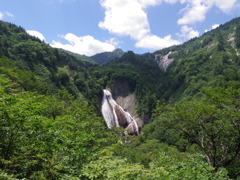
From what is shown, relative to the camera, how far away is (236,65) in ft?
276

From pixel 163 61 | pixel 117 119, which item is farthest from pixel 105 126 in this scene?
pixel 163 61

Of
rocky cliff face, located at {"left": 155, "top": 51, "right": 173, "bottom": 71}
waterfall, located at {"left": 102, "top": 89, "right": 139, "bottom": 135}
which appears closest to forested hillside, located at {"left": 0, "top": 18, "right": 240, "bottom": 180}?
waterfall, located at {"left": 102, "top": 89, "right": 139, "bottom": 135}

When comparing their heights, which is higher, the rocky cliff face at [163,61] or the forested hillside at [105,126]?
the rocky cliff face at [163,61]

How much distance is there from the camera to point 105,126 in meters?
46.9

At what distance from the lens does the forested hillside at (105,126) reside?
603cm

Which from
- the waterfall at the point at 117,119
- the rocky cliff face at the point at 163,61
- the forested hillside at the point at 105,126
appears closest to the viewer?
A: the forested hillside at the point at 105,126

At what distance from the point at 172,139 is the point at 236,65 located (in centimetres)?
6900

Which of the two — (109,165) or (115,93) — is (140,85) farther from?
(109,165)

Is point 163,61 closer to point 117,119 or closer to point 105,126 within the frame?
point 117,119

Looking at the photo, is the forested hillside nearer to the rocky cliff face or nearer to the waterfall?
the waterfall

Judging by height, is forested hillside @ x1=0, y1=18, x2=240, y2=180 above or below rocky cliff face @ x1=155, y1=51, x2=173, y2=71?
below

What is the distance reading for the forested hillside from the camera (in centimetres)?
603

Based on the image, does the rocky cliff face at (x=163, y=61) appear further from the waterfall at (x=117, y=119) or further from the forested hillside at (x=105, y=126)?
the waterfall at (x=117, y=119)

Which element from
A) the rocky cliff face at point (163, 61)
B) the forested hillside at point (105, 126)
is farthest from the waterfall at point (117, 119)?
the rocky cliff face at point (163, 61)
